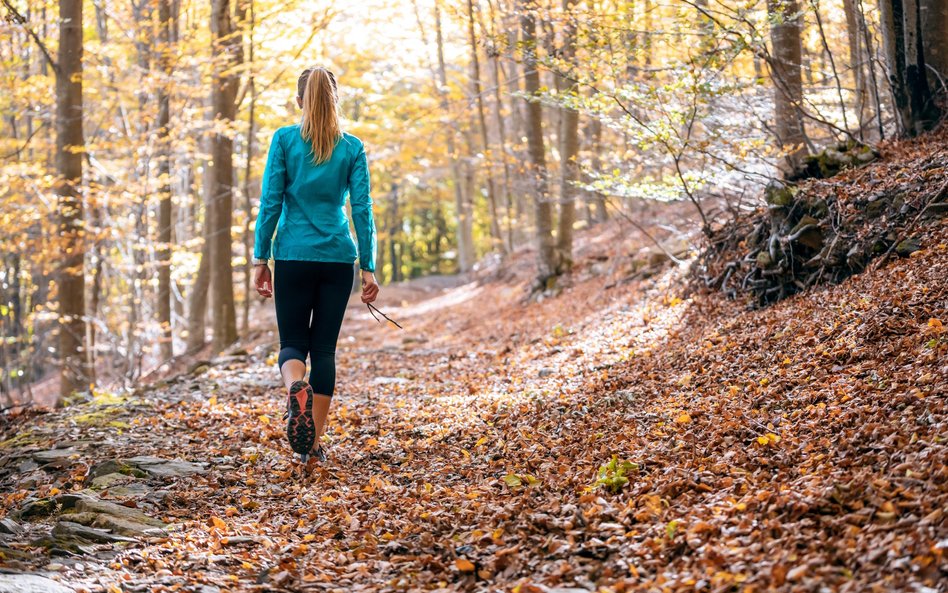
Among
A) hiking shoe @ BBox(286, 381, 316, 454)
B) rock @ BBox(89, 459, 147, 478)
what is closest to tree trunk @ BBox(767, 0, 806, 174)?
hiking shoe @ BBox(286, 381, 316, 454)

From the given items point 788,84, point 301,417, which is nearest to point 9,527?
point 301,417

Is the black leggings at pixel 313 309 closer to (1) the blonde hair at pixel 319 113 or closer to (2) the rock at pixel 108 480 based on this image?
(1) the blonde hair at pixel 319 113

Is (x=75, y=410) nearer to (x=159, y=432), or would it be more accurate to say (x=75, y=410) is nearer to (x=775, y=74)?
(x=159, y=432)

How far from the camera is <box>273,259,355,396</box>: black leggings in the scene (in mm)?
4574

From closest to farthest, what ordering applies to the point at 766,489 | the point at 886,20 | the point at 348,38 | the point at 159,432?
the point at 766,489 < the point at 159,432 < the point at 886,20 < the point at 348,38

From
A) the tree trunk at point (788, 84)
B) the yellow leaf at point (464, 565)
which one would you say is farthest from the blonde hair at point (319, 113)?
the tree trunk at point (788, 84)

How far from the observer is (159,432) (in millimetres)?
5773

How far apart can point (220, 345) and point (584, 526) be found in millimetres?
10271

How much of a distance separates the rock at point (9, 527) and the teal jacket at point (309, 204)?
Answer: 1.86 m

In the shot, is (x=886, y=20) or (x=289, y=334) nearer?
(x=289, y=334)

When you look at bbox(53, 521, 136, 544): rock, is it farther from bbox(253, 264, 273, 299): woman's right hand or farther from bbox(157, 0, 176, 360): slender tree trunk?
bbox(157, 0, 176, 360): slender tree trunk

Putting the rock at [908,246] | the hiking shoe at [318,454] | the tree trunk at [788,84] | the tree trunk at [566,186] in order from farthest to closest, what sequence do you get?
the tree trunk at [566,186] < the tree trunk at [788,84] < the rock at [908,246] < the hiking shoe at [318,454]

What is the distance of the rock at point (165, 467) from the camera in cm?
458

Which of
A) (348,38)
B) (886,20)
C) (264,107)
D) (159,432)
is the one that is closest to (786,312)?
(886,20)
